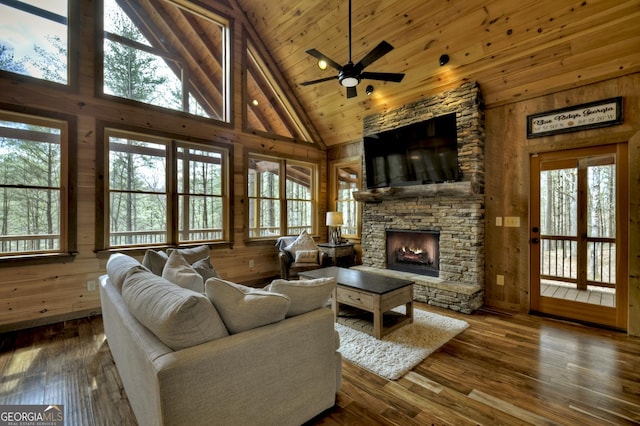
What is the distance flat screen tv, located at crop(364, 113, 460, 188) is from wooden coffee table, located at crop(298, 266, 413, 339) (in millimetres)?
1849

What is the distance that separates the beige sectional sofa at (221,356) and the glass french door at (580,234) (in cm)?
318

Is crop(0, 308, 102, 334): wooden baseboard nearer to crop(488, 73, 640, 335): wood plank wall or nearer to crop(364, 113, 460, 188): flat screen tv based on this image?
crop(364, 113, 460, 188): flat screen tv

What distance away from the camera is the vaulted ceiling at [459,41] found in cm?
291

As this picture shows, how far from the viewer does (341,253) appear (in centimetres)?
542

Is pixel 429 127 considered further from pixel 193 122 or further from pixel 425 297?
pixel 193 122

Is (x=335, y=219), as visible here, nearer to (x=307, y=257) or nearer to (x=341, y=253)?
(x=341, y=253)

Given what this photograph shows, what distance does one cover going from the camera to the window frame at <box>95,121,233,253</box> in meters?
3.71

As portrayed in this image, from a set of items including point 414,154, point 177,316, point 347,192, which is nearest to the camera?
point 177,316

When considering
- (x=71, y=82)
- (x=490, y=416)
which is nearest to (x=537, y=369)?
(x=490, y=416)

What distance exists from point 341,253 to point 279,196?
64.9 inches

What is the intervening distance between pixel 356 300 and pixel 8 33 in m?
5.05

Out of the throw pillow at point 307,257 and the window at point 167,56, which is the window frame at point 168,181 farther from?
the throw pillow at point 307,257

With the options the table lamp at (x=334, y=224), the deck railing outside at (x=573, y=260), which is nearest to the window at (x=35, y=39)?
the table lamp at (x=334, y=224)

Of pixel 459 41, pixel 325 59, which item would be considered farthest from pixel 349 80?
pixel 459 41
